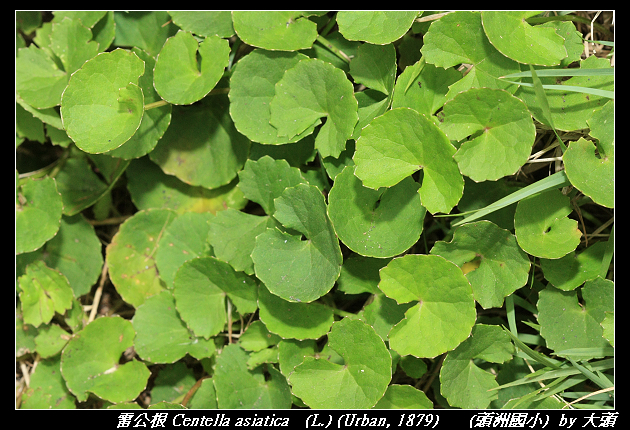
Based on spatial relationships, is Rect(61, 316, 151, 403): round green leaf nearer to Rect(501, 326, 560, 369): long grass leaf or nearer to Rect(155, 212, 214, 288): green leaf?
Rect(155, 212, 214, 288): green leaf

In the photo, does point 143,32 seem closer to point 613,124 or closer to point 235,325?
point 235,325

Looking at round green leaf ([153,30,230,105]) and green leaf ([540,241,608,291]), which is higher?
round green leaf ([153,30,230,105])

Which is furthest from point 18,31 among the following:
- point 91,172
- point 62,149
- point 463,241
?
point 463,241

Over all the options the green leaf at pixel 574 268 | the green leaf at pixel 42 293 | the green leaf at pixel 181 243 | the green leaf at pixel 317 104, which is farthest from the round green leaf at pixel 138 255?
the green leaf at pixel 574 268

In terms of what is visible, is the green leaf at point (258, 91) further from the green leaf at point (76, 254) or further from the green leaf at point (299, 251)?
the green leaf at point (76, 254)

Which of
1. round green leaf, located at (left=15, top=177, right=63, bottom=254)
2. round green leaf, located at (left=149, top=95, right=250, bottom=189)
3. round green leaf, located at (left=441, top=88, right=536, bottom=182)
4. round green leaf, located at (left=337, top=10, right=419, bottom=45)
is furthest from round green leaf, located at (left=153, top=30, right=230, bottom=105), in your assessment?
round green leaf, located at (left=441, top=88, right=536, bottom=182)
